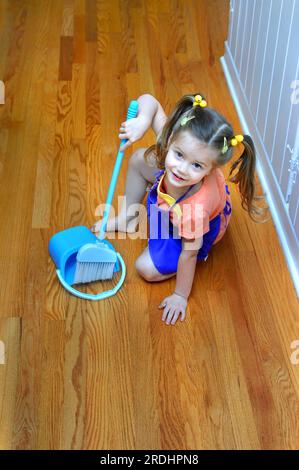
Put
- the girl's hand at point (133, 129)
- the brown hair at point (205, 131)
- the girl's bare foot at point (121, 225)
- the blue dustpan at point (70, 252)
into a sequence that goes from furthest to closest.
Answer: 1. the girl's bare foot at point (121, 225)
2. the blue dustpan at point (70, 252)
3. the girl's hand at point (133, 129)
4. the brown hair at point (205, 131)

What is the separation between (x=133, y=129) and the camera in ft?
4.77

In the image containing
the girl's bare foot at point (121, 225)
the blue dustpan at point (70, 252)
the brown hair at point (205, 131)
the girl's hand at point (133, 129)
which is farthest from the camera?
the girl's bare foot at point (121, 225)

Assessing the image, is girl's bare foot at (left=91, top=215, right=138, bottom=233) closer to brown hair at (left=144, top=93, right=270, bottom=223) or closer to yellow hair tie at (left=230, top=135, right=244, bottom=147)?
brown hair at (left=144, top=93, right=270, bottom=223)

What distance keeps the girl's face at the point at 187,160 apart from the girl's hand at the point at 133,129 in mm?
108

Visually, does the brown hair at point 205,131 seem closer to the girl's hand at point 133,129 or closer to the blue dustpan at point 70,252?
the girl's hand at point 133,129

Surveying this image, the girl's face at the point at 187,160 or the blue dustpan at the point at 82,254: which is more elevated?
the girl's face at the point at 187,160

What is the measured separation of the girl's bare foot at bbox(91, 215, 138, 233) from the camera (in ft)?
5.60

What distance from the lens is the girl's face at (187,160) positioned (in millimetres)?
1336

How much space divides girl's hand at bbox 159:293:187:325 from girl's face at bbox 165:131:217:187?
11.0 inches

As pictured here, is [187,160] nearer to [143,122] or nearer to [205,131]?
[205,131]

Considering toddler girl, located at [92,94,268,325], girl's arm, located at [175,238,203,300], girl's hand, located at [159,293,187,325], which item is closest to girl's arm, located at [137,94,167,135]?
toddler girl, located at [92,94,268,325]

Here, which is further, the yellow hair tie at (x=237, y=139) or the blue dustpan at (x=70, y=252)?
the blue dustpan at (x=70, y=252)

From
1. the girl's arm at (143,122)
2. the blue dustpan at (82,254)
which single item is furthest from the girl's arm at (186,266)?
the girl's arm at (143,122)
